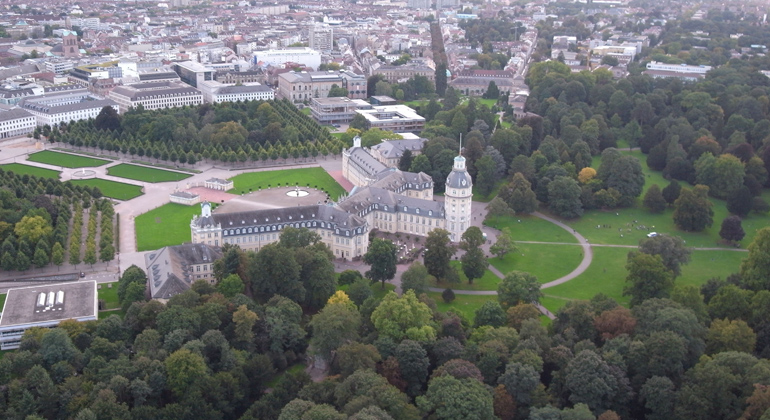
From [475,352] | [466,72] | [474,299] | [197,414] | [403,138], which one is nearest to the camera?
[197,414]

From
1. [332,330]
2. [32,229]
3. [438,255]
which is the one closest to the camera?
[332,330]

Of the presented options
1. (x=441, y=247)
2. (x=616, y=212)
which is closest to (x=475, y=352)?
(x=441, y=247)

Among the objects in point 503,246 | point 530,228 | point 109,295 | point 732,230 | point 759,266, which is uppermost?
point 759,266

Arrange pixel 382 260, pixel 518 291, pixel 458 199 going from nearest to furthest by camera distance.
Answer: pixel 518 291
pixel 382 260
pixel 458 199

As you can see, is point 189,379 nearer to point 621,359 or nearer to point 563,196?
point 621,359

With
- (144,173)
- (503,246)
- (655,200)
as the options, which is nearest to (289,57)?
(144,173)

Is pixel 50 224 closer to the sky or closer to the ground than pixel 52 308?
closer to the sky

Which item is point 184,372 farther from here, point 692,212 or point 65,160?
point 65,160
